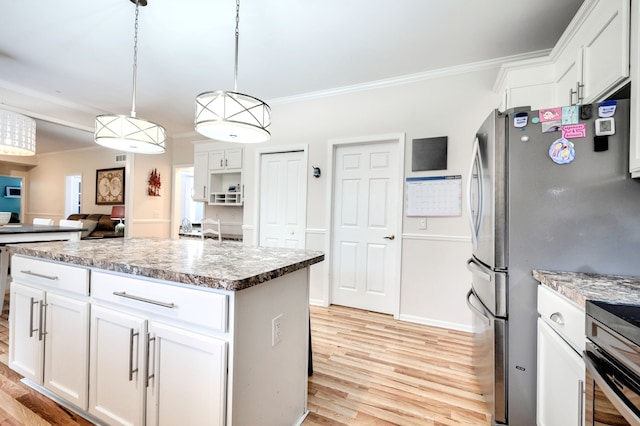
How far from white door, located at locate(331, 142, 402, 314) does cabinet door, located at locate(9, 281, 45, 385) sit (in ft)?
8.40

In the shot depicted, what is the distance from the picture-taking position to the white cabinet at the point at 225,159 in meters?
4.38

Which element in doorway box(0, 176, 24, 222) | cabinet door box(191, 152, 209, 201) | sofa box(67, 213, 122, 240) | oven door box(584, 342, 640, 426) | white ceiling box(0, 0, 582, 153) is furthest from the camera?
doorway box(0, 176, 24, 222)

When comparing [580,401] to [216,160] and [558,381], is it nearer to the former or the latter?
[558,381]

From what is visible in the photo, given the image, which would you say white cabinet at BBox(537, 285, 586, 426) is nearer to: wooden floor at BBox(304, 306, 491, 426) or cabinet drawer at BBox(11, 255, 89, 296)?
wooden floor at BBox(304, 306, 491, 426)

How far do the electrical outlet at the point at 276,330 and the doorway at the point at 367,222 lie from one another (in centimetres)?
200

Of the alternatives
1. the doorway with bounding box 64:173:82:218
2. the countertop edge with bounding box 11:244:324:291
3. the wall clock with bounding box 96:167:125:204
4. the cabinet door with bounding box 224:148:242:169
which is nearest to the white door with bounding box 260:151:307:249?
the cabinet door with bounding box 224:148:242:169

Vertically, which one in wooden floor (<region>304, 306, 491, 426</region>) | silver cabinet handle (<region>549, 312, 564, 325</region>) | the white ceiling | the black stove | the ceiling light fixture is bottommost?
wooden floor (<region>304, 306, 491, 426</region>)

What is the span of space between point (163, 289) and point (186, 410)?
0.48 m

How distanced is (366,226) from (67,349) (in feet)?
8.77

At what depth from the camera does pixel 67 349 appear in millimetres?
1443

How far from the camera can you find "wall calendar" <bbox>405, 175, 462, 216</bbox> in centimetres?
278

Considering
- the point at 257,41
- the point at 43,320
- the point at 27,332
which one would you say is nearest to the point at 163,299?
the point at 43,320

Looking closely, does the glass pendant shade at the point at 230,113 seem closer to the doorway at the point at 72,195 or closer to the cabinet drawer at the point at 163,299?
the cabinet drawer at the point at 163,299

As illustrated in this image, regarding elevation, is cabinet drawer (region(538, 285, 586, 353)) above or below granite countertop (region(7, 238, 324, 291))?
below
